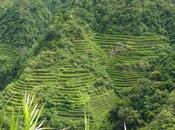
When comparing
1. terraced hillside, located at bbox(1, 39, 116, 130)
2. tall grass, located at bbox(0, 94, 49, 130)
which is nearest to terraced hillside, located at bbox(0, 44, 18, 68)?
terraced hillside, located at bbox(1, 39, 116, 130)

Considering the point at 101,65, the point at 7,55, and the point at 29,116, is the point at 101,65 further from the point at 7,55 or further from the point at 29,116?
the point at 29,116

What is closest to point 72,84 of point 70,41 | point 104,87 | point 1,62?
point 104,87

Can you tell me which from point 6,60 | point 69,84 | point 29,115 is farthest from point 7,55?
point 29,115

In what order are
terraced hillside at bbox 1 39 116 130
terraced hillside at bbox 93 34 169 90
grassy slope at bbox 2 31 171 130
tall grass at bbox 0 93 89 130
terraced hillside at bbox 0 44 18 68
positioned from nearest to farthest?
tall grass at bbox 0 93 89 130 < terraced hillside at bbox 1 39 116 130 < grassy slope at bbox 2 31 171 130 < terraced hillside at bbox 93 34 169 90 < terraced hillside at bbox 0 44 18 68

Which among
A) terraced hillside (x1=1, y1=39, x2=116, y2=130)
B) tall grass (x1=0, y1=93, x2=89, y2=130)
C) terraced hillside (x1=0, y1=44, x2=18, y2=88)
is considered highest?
terraced hillside (x1=0, y1=44, x2=18, y2=88)

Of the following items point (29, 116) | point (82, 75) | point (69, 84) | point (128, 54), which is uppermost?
point (128, 54)

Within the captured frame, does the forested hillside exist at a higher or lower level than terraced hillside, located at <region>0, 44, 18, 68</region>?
lower

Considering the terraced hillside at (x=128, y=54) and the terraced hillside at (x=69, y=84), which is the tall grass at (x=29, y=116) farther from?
the terraced hillside at (x=128, y=54)

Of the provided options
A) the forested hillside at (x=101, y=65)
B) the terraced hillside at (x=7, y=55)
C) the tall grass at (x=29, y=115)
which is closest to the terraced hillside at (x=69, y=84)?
the forested hillside at (x=101, y=65)

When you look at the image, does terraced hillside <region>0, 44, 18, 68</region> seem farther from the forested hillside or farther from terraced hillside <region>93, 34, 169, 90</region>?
terraced hillside <region>93, 34, 169, 90</region>
